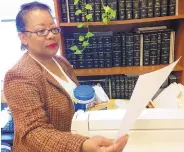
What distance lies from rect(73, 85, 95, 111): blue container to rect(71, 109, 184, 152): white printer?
57cm

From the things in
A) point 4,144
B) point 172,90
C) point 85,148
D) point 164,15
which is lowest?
point 4,144

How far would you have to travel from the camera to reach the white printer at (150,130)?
28.0 inches

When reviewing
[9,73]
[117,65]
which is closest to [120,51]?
[117,65]

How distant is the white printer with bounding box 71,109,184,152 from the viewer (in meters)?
0.71

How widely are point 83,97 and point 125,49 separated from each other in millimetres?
568

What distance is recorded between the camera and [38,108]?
0.88 m

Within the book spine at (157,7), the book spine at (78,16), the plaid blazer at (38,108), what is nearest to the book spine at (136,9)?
the book spine at (157,7)

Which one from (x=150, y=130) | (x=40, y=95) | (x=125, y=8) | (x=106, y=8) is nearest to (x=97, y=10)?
(x=106, y=8)

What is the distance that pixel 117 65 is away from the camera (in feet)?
5.80

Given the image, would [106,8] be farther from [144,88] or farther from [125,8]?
[144,88]

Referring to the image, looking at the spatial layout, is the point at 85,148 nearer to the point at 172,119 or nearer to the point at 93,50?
the point at 172,119

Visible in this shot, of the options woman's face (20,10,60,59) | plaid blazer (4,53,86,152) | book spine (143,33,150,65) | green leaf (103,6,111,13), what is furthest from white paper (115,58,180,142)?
book spine (143,33,150,65)

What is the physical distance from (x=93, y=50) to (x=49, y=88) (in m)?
0.74

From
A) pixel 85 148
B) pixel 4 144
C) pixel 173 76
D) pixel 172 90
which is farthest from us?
pixel 173 76
